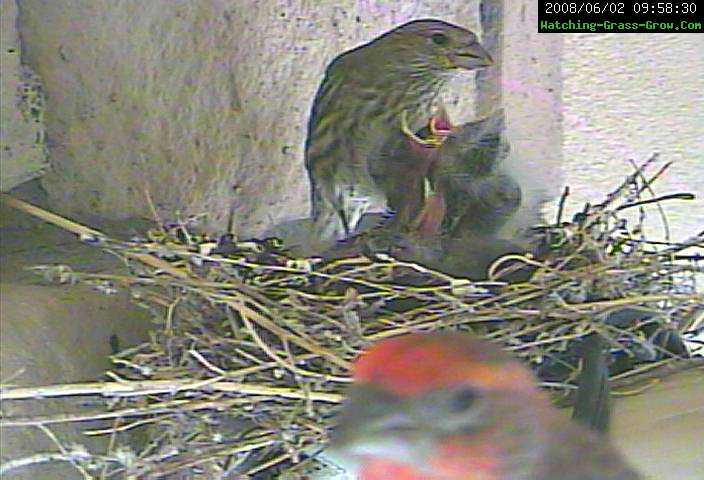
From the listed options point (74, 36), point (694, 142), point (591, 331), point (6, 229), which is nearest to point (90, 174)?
point (74, 36)

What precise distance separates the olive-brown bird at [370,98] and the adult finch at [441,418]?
0.45m

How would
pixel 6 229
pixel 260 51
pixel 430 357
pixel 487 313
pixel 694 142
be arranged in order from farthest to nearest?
pixel 694 142 < pixel 260 51 < pixel 487 313 < pixel 6 229 < pixel 430 357

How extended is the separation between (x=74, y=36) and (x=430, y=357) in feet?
1.38

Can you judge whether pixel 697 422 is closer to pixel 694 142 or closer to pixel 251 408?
pixel 251 408

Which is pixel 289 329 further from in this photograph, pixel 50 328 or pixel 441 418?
pixel 441 418

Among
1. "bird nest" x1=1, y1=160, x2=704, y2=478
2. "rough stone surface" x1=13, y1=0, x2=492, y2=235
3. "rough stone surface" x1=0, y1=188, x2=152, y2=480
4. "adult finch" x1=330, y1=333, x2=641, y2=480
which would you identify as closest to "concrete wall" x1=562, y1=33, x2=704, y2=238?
"rough stone surface" x1=13, y1=0, x2=492, y2=235

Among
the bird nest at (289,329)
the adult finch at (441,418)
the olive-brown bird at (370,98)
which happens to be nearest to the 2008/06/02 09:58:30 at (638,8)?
A: the olive-brown bird at (370,98)

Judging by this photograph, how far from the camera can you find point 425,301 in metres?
0.66

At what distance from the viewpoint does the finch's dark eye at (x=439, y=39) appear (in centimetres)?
90

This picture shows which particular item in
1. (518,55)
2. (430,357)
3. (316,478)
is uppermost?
(518,55)

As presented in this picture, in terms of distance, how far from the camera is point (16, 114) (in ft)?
2.06

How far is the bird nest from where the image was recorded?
1.96 ft

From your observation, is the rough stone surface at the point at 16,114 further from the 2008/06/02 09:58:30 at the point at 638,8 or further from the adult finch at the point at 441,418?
the 2008/06/02 09:58:30 at the point at 638,8

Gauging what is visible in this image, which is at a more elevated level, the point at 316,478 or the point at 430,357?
the point at 430,357
